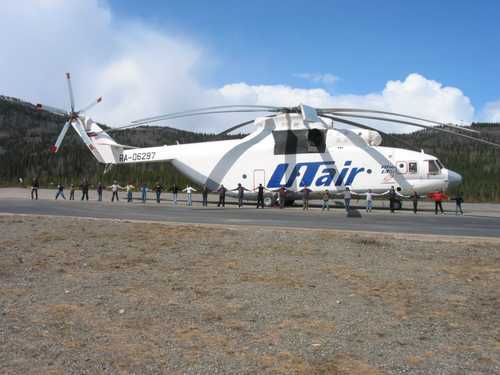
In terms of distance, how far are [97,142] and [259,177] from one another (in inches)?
480

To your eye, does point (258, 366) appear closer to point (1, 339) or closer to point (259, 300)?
point (259, 300)

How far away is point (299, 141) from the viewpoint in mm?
25328

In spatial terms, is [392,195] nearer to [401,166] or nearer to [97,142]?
[401,166]

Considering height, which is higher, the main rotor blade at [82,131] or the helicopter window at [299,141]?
the main rotor blade at [82,131]

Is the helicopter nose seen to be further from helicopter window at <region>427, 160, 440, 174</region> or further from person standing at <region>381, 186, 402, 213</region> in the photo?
person standing at <region>381, 186, 402, 213</region>

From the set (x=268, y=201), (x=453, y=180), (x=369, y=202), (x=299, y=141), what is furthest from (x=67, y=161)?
(x=453, y=180)

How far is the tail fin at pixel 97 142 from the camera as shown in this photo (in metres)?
30.0

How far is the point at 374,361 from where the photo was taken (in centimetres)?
430

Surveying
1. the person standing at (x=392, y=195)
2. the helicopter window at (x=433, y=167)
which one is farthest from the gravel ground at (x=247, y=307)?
the helicopter window at (x=433, y=167)

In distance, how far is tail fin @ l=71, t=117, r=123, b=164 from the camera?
98.6 ft

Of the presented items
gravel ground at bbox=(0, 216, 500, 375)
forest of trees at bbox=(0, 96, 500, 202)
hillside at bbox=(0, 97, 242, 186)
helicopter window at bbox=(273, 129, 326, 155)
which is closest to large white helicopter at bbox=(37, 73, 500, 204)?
helicopter window at bbox=(273, 129, 326, 155)

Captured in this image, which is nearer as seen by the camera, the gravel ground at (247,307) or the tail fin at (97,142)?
the gravel ground at (247,307)

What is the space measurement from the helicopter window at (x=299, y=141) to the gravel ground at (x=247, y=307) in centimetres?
1453

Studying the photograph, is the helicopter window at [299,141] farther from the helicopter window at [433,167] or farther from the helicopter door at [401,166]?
the helicopter window at [433,167]
